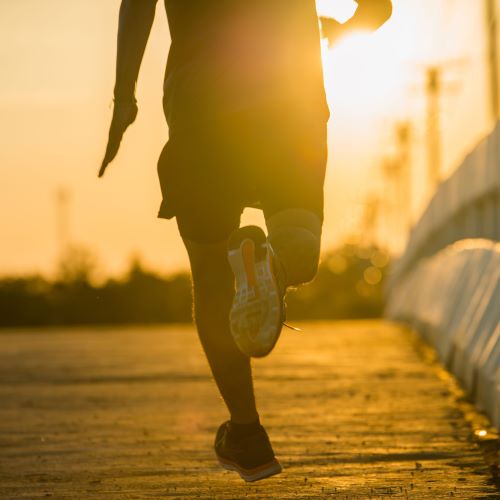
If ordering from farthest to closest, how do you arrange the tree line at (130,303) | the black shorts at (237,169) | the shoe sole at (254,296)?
1. the tree line at (130,303)
2. the black shorts at (237,169)
3. the shoe sole at (254,296)

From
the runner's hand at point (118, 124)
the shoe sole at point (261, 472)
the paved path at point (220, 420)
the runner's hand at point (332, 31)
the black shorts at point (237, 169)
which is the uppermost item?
the runner's hand at point (332, 31)

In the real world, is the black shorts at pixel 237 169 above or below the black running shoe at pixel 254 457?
above

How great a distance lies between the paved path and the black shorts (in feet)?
3.02

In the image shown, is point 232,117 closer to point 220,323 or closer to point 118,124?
point 118,124

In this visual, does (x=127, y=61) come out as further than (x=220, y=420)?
No

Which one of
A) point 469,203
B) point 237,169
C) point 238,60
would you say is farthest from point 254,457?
point 469,203

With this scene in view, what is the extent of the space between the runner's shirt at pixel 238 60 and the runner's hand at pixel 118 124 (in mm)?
145

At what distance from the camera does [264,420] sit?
6.46 meters

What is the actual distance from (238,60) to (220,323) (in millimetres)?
816

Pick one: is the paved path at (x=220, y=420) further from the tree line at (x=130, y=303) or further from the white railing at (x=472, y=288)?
the tree line at (x=130, y=303)

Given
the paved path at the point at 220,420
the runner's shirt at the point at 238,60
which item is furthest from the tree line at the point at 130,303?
the runner's shirt at the point at 238,60

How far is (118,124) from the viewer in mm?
4215

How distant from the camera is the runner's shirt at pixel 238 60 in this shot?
161 inches

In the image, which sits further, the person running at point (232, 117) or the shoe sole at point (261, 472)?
the shoe sole at point (261, 472)
